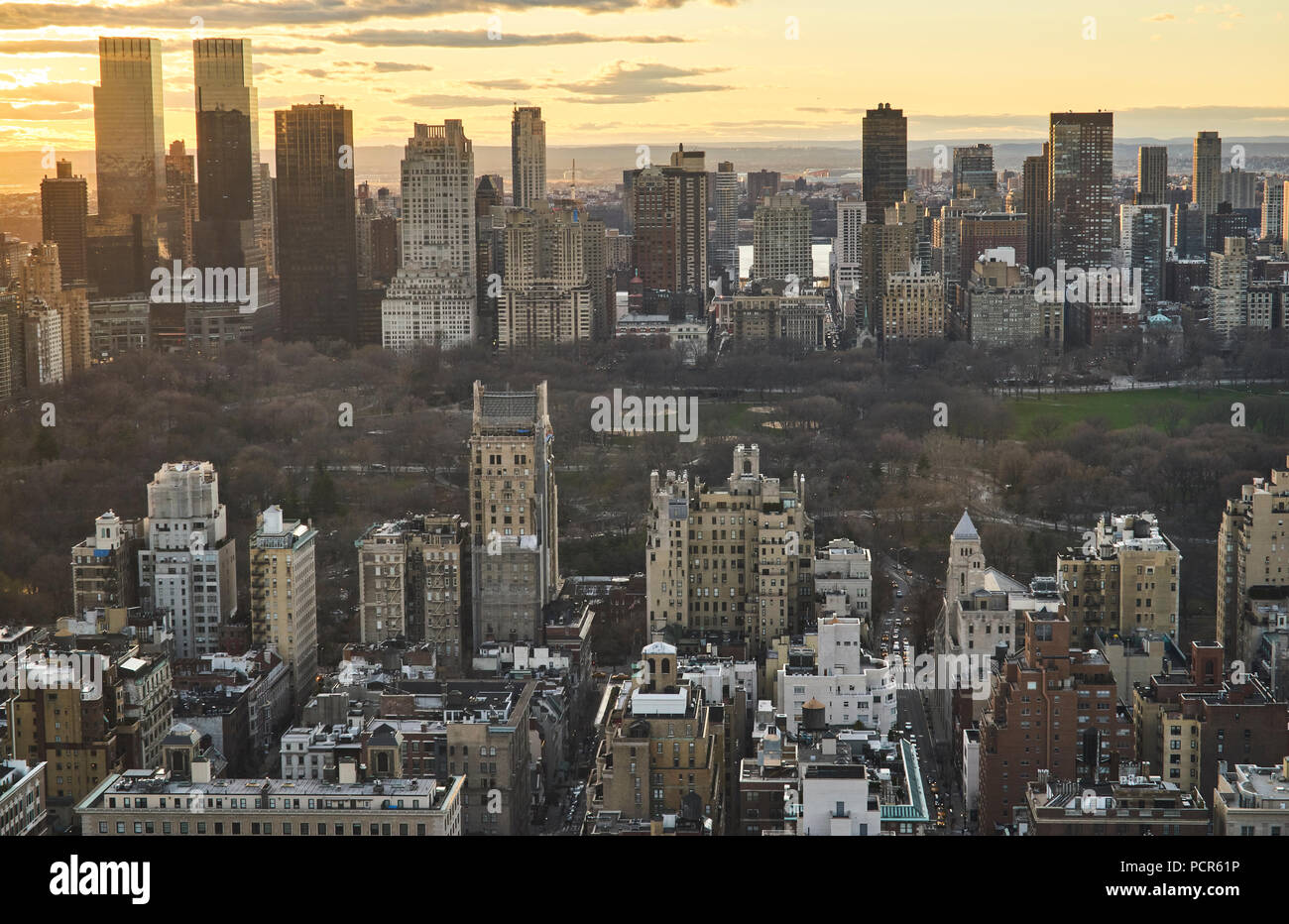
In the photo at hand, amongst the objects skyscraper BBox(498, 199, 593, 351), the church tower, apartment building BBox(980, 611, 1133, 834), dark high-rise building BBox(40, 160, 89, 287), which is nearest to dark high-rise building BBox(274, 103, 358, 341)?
skyscraper BBox(498, 199, 593, 351)

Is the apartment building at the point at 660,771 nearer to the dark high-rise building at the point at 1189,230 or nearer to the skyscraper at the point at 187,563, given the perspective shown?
the skyscraper at the point at 187,563

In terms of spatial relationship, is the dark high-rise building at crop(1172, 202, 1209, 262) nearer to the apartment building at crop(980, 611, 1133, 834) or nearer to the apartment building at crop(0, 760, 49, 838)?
the apartment building at crop(980, 611, 1133, 834)

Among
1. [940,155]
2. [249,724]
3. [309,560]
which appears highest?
[940,155]

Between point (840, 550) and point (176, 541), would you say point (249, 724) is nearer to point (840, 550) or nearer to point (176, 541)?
point (176, 541)

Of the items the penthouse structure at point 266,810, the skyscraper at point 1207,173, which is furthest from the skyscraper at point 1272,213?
the penthouse structure at point 266,810

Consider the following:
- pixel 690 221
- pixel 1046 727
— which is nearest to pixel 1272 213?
pixel 690 221
